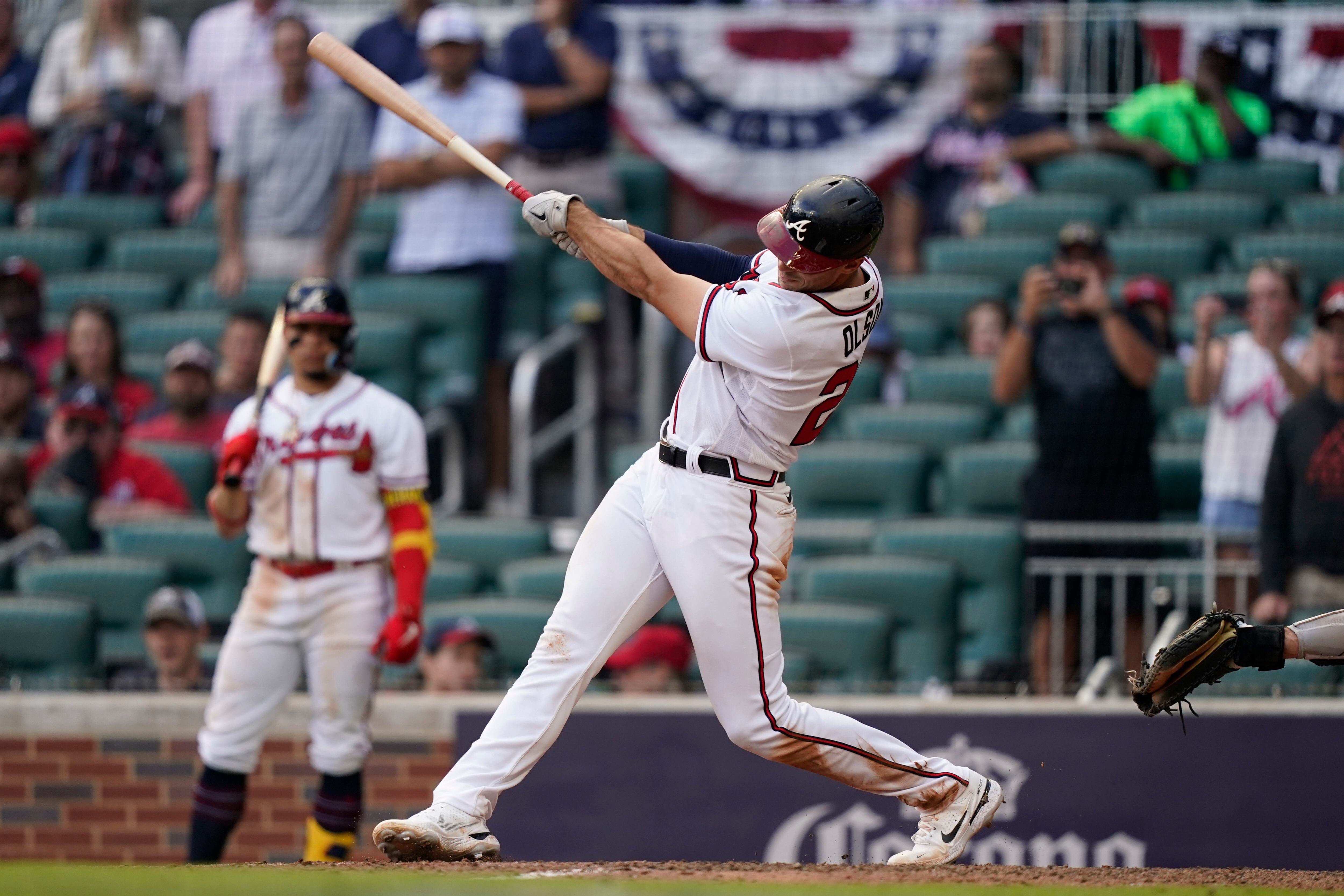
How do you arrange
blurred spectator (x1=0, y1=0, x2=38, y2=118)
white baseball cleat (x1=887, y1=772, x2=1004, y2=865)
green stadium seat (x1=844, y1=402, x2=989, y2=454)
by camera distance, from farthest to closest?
blurred spectator (x1=0, y1=0, x2=38, y2=118) < green stadium seat (x1=844, y1=402, x2=989, y2=454) < white baseball cleat (x1=887, y1=772, x2=1004, y2=865)

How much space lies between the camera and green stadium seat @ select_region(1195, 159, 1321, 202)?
8.62 meters

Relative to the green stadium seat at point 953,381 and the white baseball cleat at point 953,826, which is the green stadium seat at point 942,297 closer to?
the green stadium seat at point 953,381

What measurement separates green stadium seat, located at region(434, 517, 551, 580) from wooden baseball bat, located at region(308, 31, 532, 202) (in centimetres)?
239

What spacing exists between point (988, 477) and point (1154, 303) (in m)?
1.10

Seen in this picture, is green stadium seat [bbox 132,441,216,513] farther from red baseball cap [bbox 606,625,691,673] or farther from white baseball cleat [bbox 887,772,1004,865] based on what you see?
white baseball cleat [bbox 887,772,1004,865]

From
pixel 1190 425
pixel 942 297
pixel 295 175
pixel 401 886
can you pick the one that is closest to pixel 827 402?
pixel 401 886

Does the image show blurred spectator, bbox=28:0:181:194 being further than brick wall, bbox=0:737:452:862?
Yes

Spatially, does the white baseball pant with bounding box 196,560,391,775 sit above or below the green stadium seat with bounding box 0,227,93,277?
below

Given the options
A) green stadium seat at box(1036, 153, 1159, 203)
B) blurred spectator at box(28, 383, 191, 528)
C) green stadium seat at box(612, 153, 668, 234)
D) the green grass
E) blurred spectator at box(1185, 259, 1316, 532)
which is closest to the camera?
the green grass

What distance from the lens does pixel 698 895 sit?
3084 mm

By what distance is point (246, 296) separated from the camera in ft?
26.7

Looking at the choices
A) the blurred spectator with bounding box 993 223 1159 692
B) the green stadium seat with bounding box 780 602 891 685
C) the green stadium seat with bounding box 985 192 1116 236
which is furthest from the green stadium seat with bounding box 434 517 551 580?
the green stadium seat with bounding box 985 192 1116 236

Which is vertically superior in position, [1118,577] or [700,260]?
[700,260]

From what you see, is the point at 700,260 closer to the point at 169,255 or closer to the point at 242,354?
the point at 242,354
